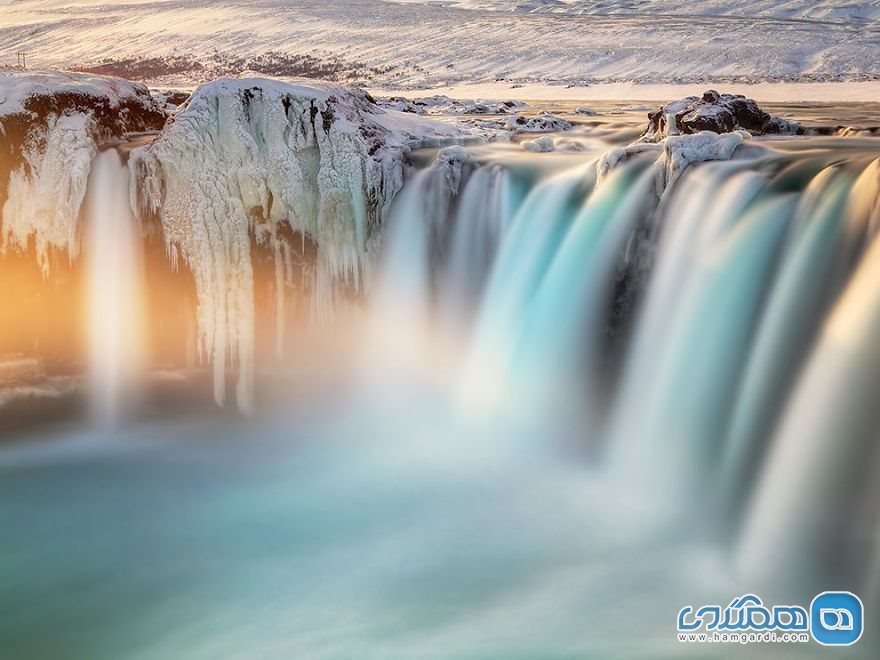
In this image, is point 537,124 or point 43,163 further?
point 537,124

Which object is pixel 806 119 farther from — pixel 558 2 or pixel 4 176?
pixel 558 2

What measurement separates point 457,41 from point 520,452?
2676 cm

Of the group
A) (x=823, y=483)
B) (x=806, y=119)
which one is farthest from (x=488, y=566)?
(x=806, y=119)

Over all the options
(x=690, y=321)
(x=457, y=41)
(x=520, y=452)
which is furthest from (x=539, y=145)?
(x=457, y=41)

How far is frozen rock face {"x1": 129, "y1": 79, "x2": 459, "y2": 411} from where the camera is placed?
7.85 meters

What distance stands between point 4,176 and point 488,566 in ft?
16.6

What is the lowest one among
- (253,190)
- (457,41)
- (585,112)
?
(253,190)

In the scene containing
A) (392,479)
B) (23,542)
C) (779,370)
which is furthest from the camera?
(392,479)

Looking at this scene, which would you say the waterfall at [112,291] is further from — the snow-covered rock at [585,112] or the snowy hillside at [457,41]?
the snowy hillside at [457,41]

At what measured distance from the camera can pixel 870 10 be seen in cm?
3525

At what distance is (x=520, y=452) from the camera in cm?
731

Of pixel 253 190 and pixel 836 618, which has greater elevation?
pixel 253 190

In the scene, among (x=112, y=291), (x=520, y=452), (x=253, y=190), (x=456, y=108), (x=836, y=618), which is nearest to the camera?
(x=836, y=618)

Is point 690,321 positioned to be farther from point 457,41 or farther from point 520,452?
point 457,41
